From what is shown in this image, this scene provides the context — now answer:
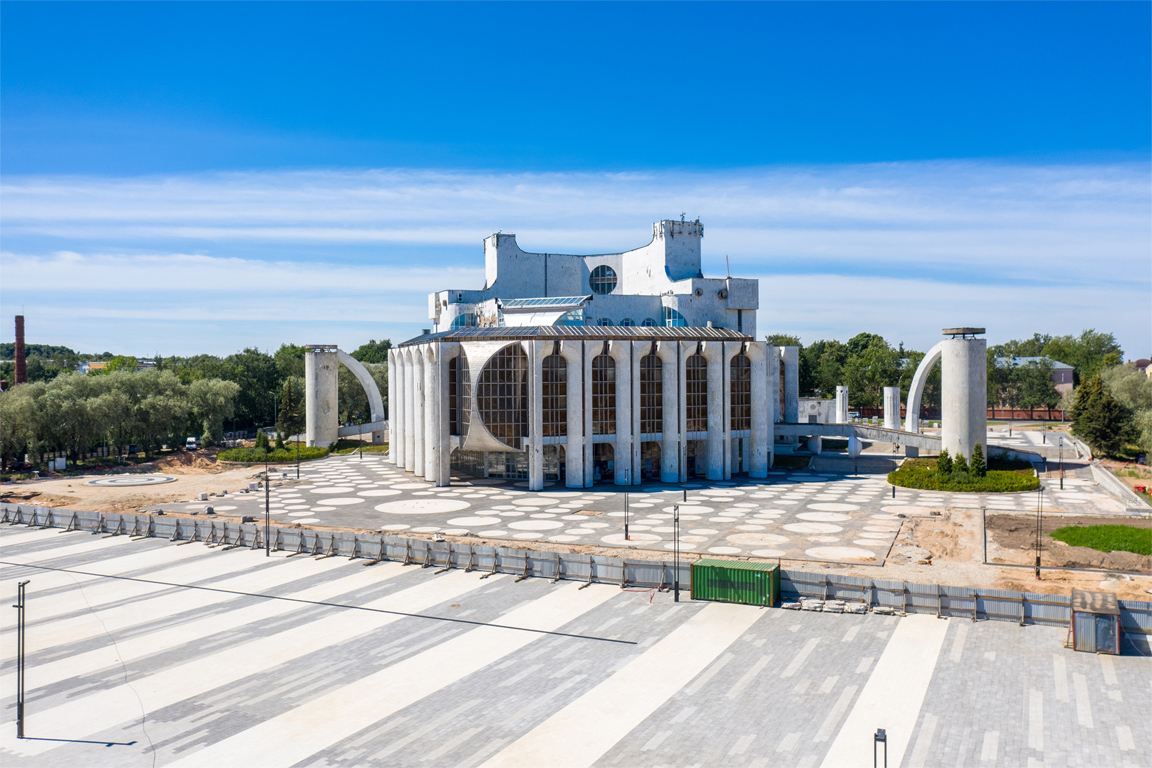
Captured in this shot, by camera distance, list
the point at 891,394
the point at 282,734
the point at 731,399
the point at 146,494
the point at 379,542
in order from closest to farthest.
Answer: the point at 282,734 → the point at 379,542 → the point at 146,494 → the point at 731,399 → the point at 891,394

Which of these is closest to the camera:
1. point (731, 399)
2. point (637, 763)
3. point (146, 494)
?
point (637, 763)

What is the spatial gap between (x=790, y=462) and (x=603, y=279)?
31.1 m

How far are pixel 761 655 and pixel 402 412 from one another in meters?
62.7

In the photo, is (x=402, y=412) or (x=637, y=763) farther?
(x=402, y=412)

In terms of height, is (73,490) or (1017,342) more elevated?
(1017,342)

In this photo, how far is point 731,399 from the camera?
7375 centimetres

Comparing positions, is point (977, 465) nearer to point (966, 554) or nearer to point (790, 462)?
point (790, 462)

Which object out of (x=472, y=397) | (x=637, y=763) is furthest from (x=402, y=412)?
(x=637, y=763)

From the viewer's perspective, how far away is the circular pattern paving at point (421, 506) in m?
57.7

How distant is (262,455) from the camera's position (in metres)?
90.3

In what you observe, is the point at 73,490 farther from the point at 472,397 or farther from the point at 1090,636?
the point at 1090,636

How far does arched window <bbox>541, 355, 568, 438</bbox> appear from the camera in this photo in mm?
67625

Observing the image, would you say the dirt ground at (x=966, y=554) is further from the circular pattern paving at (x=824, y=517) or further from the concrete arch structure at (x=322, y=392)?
the concrete arch structure at (x=322, y=392)

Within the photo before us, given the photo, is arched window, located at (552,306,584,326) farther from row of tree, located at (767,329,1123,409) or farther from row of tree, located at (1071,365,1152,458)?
row of tree, located at (767,329,1123,409)
